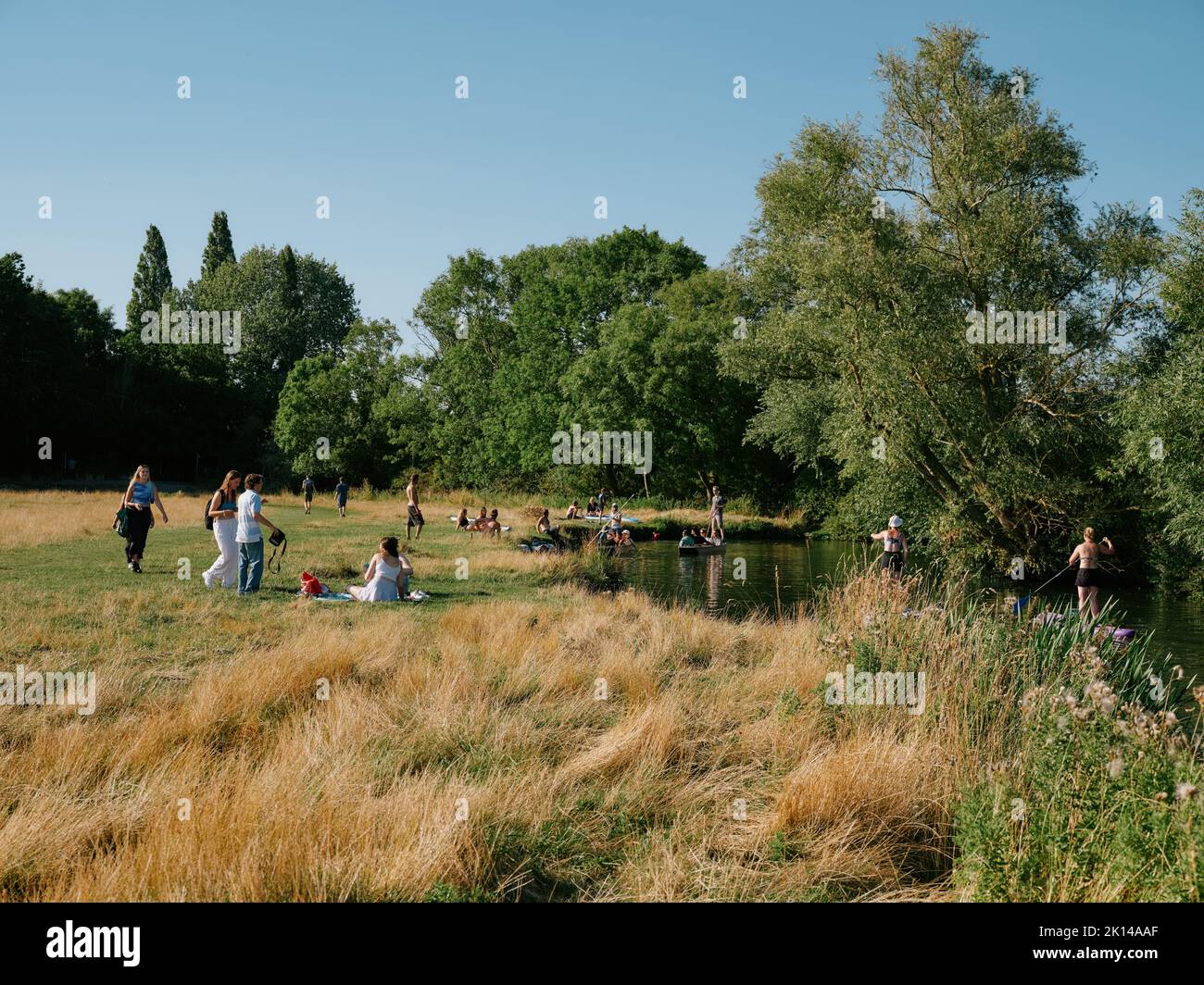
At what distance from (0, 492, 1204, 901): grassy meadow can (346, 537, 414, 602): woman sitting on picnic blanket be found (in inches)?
75.8

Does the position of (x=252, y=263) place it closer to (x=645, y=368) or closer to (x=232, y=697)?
(x=645, y=368)

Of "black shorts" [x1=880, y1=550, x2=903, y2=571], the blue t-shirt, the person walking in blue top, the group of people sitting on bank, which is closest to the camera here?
the blue t-shirt

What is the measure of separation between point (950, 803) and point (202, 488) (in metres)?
57.8

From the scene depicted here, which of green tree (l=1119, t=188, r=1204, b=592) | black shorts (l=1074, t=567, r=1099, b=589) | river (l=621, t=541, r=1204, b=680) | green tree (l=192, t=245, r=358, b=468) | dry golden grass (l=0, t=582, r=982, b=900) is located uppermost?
green tree (l=192, t=245, r=358, b=468)

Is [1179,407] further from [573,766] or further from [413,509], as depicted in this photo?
[413,509]

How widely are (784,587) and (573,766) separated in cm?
1684

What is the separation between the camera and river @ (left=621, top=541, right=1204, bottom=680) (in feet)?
59.0

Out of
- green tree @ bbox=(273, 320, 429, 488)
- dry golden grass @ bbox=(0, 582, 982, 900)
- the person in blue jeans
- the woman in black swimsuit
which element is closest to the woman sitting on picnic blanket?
the person in blue jeans

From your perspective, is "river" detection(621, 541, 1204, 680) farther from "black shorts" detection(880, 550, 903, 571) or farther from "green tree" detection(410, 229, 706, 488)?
"green tree" detection(410, 229, 706, 488)

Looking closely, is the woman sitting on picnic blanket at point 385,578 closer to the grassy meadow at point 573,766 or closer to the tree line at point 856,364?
the grassy meadow at point 573,766

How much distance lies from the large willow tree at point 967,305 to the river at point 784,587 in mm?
2875

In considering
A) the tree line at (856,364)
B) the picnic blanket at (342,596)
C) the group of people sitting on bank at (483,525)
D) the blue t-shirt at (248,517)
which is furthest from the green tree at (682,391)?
the blue t-shirt at (248,517)
